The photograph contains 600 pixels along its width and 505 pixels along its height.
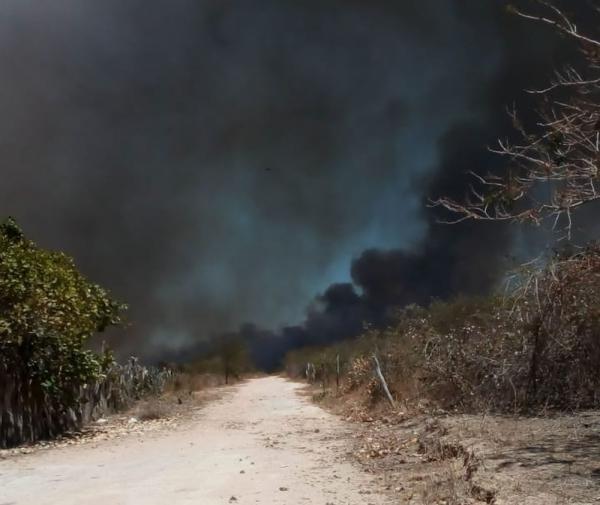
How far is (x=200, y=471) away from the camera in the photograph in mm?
8547

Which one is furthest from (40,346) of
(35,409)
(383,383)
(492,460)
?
(492,460)

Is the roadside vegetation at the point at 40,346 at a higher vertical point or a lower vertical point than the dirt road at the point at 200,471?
higher

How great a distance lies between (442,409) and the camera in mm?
12203

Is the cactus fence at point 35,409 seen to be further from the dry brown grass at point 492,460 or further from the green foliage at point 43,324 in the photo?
the dry brown grass at point 492,460

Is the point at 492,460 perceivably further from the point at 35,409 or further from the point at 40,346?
the point at 35,409

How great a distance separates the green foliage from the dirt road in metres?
1.70

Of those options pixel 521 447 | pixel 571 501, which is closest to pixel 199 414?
pixel 521 447

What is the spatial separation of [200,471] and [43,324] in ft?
19.0

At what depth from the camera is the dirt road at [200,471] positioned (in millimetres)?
7039

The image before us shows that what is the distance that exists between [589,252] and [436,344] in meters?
5.59

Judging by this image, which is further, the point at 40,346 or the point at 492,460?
the point at 40,346

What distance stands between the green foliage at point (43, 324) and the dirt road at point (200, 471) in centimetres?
170

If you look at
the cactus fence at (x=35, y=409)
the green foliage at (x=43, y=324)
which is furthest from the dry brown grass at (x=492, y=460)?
the cactus fence at (x=35, y=409)

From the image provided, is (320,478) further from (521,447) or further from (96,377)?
(96,377)
